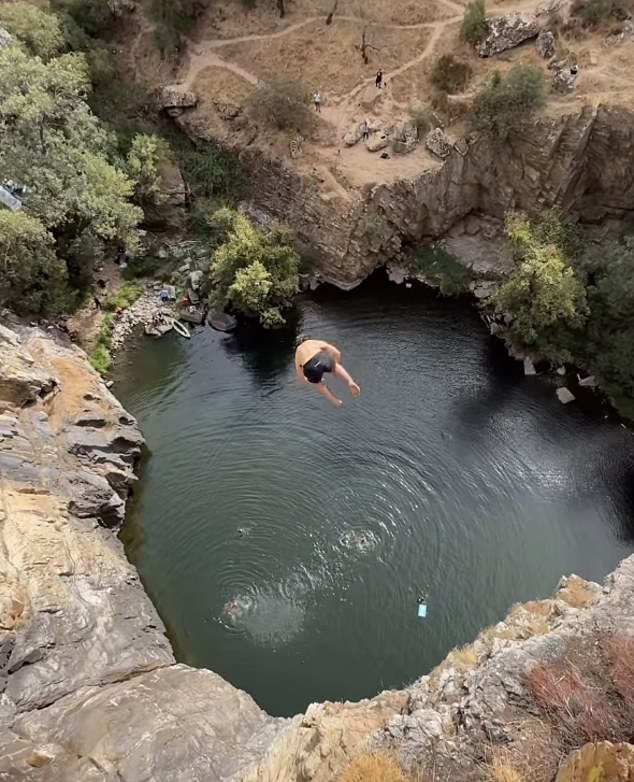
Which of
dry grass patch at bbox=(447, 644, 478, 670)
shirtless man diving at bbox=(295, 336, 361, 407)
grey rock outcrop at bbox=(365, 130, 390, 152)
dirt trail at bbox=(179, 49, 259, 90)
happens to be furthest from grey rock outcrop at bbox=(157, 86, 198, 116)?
dry grass patch at bbox=(447, 644, 478, 670)

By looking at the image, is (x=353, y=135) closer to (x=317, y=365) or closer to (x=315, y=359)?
(x=315, y=359)

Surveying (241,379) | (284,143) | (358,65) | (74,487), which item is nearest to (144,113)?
(284,143)

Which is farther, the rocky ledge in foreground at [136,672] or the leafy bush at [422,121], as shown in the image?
the leafy bush at [422,121]

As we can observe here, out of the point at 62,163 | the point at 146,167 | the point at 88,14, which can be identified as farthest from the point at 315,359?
the point at 88,14

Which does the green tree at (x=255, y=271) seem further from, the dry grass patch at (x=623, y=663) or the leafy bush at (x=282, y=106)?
the dry grass patch at (x=623, y=663)

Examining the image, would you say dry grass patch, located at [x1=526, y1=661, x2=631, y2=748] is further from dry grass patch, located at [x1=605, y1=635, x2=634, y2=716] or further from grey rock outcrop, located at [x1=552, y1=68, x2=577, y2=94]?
grey rock outcrop, located at [x1=552, y1=68, x2=577, y2=94]

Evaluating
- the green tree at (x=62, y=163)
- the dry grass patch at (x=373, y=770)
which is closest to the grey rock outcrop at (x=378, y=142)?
the green tree at (x=62, y=163)

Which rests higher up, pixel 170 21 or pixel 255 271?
pixel 170 21
